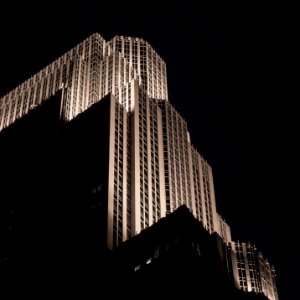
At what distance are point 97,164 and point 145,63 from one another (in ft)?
180

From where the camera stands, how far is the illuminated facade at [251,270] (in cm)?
13738

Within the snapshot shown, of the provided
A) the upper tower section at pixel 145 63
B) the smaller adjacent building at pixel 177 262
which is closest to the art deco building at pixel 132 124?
the upper tower section at pixel 145 63

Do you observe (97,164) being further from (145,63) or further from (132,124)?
(145,63)

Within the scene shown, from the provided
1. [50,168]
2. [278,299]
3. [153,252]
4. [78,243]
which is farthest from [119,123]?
[278,299]

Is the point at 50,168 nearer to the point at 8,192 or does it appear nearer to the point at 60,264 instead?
the point at 8,192

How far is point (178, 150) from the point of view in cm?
16850

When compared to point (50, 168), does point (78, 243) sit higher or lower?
lower

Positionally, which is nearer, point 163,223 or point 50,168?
point 163,223

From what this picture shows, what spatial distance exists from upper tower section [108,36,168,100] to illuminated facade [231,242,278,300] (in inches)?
2138

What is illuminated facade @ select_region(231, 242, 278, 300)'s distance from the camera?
137m

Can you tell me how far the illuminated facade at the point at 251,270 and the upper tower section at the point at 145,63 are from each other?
54.3 meters

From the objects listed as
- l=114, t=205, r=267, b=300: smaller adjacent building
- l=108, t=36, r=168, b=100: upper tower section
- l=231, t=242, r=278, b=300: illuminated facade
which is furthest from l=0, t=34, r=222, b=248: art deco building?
l=231, t=242, r=278, b=300: illuminated facade

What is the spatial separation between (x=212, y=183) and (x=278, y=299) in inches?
1640

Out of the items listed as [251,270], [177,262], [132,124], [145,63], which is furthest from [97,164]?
[145,63]
